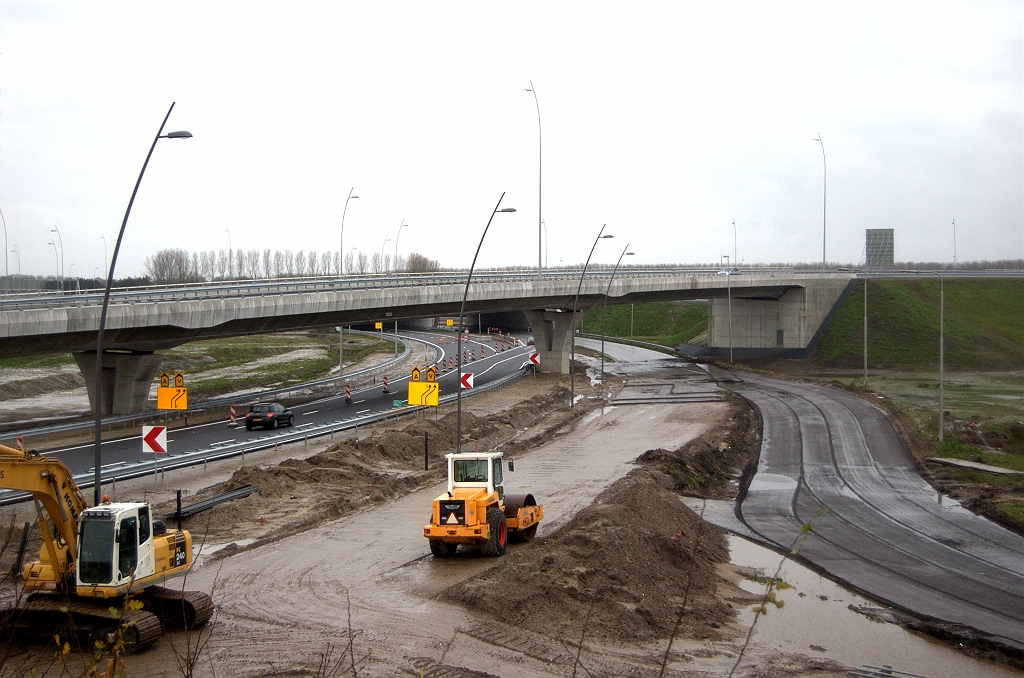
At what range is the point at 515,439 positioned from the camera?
131 feet

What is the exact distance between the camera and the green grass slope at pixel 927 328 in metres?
68.2

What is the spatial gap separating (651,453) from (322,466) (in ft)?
39.5

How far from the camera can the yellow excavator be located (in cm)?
1246

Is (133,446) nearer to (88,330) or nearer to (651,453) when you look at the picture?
(88,330)

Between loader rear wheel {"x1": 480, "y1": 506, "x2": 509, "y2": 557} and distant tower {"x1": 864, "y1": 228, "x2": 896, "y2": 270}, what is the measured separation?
122637 millimetres

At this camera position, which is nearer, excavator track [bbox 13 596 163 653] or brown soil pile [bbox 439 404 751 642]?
excavator track [bbox 13 596 163 653]

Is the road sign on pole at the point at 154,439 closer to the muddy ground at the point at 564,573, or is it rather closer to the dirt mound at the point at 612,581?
the muddy ground at the point at 564,573

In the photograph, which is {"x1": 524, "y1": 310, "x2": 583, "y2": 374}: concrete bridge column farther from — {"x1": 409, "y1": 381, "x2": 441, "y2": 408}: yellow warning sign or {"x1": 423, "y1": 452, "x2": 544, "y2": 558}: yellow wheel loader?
{"x1": 423, "y1": 452, "x2": 544, "y2": 558}: yellow wheel loader

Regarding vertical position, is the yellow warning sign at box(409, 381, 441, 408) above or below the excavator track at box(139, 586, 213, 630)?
above

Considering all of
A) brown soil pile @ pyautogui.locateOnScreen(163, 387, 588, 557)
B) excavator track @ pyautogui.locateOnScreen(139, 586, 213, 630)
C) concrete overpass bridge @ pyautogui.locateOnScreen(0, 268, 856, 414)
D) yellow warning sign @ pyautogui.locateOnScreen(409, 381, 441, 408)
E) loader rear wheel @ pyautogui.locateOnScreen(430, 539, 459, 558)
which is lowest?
brown soil pile @ pyautogui.locateOnScreen(163, 387, 588, 557)

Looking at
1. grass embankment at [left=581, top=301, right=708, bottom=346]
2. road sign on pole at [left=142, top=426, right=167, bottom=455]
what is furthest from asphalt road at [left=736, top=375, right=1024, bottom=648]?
grass embankment at [left=581, top=301, right=708, bottom=346]

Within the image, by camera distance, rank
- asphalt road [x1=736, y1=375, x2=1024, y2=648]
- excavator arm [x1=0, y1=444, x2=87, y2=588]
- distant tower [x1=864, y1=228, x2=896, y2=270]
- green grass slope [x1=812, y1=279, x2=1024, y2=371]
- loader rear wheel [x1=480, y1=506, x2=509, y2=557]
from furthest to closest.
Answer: distant tower [x1=864, y1=228, x2=896, y2=270], green grass slope [x1=812, y1=279, x2=1024, y2=371], loader rear wheel [x1=480, y1=506, x2=509, y2=557], asphalt road [x1=736, y1=375, x2=1024, y2=648], excavator arm [x1=0, y1=444, x2=87, y2=588]

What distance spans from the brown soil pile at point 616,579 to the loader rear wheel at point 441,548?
1.31 metres

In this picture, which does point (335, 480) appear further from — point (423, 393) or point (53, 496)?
point (53, 496)
